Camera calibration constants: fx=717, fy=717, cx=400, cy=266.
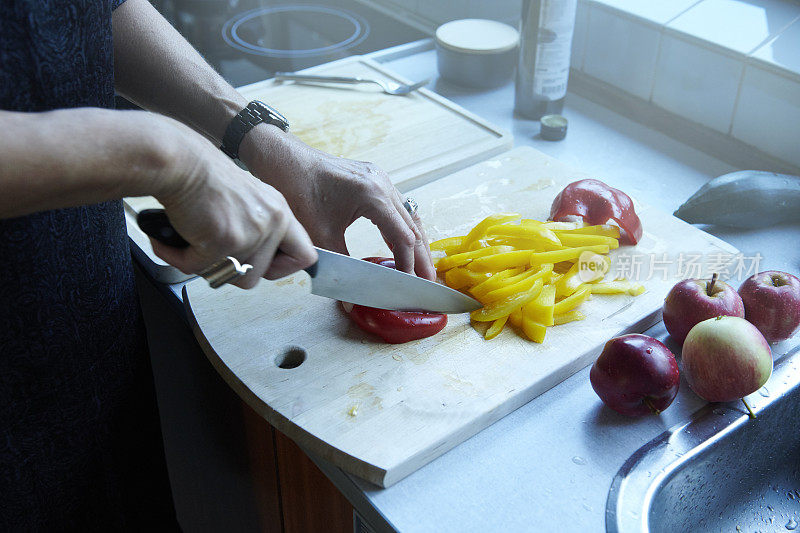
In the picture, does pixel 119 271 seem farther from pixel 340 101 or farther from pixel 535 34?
pixel 535 34

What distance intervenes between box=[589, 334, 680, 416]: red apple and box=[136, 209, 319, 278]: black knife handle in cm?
57

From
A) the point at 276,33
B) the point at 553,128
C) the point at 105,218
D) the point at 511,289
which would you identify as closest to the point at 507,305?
the point at 511,289

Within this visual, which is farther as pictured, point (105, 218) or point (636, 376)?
point (105, 218)

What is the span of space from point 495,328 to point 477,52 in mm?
996

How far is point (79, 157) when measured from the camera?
715 millimetres

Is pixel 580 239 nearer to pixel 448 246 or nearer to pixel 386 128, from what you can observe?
pixel 448 246

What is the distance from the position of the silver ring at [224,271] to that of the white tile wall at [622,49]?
1235mm

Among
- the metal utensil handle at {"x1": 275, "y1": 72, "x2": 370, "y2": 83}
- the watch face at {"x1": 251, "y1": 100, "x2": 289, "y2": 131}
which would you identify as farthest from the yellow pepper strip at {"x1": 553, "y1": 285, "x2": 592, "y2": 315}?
the metal utensil handle at {"x1": 275, "y1": 72, "x2": 370, "y2": 83}

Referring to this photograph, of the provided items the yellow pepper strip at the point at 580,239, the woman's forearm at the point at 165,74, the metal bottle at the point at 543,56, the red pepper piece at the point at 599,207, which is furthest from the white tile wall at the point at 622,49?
the woman's forearm at the point at 165,74

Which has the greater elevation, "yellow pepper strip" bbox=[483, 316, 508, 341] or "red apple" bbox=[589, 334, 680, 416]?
"red apple" bbox=[589, 334, 680, 416]

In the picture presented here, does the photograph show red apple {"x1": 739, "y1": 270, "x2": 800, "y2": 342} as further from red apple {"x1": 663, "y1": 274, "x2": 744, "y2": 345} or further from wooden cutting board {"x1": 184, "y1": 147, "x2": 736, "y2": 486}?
wooden cutting board {"x1": 184, "y1": 147, "x2": 736, "y2": 486}

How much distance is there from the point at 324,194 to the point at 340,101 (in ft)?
2.24

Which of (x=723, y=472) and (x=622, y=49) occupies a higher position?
(x=622, y=49)

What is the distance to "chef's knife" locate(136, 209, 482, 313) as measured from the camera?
0.98 meters
